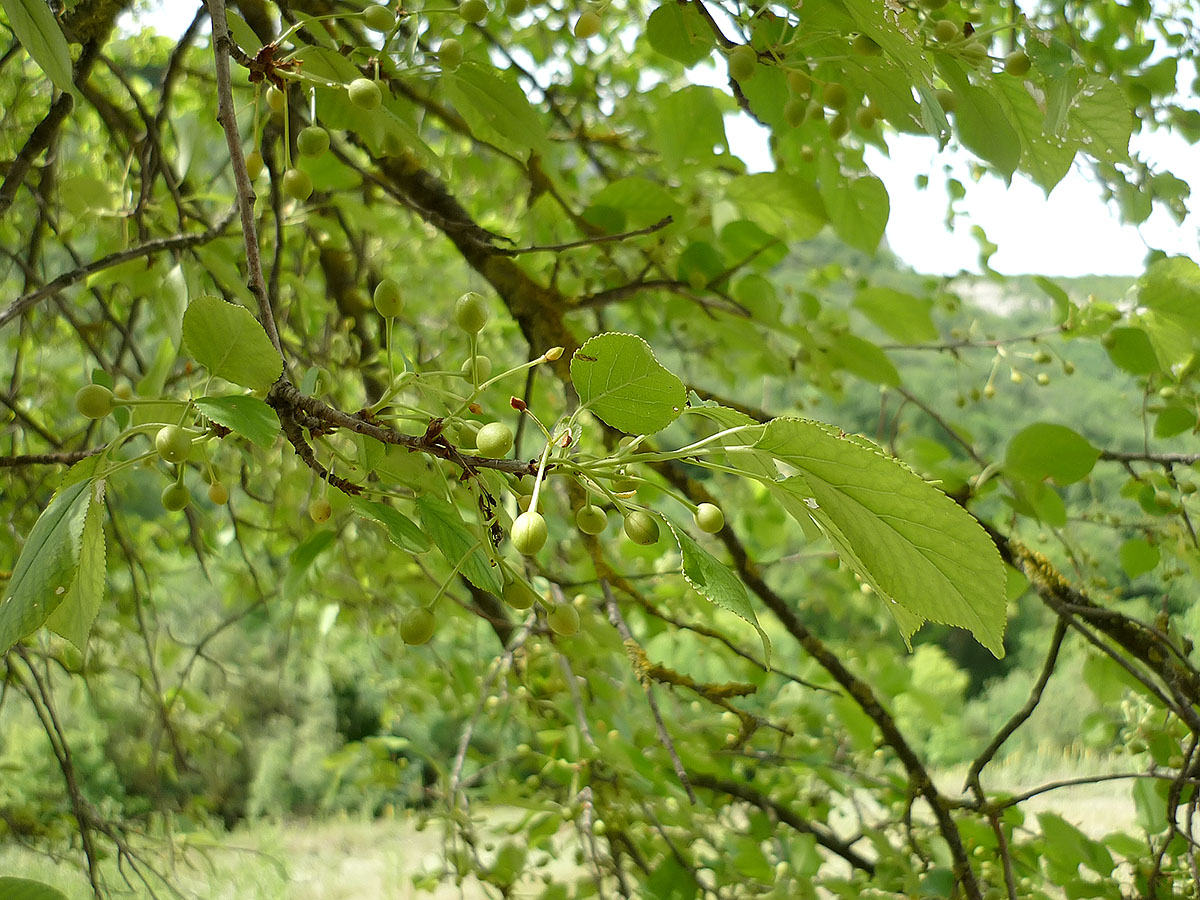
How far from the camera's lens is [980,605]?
25 centimetres

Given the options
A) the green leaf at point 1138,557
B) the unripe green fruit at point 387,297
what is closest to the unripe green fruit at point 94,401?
the unripe green fruit at point 387,297

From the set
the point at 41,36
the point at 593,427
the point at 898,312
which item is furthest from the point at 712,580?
the point at 593,427

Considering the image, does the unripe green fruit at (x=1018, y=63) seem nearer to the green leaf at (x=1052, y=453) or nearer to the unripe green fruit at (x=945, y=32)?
the unripe green fruit at (x=945, y=32)

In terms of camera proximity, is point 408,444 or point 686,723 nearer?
point 408,444

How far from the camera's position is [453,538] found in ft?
1.04

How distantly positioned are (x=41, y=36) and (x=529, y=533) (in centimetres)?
28

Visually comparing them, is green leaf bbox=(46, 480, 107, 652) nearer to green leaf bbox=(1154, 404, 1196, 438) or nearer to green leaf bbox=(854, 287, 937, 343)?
green leaf bbox=(854, 287, 937, 343)

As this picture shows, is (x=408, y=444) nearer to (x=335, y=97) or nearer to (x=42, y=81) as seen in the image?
(x=335, y=97)

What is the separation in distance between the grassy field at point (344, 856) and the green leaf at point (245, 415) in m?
0.93

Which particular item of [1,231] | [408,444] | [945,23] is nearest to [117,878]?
[1,231]

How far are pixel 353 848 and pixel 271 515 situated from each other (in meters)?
0.81

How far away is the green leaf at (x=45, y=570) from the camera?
0.87 ft

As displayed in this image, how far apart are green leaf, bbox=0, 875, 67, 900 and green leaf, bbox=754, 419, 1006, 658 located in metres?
0.34

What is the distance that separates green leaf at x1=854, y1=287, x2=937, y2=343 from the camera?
78 centimetres
